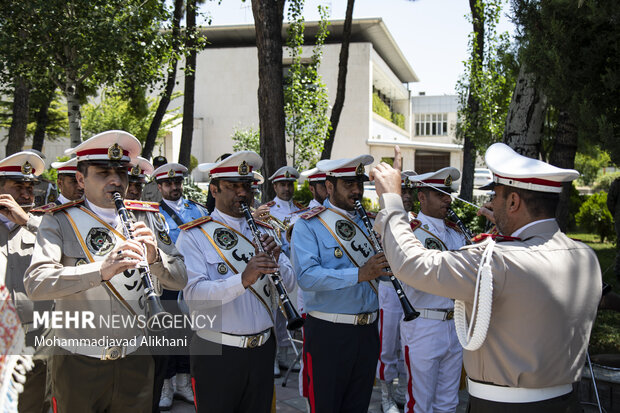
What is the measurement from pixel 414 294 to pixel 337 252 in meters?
1.00


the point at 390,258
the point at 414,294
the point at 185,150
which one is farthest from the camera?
the point at 185,150

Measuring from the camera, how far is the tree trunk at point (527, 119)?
20.6 feet

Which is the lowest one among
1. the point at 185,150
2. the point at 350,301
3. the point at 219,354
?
the point at 219,354

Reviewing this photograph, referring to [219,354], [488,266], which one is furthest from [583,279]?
[219,354]

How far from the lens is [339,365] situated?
4.19 m

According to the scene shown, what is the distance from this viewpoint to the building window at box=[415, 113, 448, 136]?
2504 inches

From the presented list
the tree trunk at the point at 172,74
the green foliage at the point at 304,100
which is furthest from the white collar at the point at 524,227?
the green foliage at the point at 304,100

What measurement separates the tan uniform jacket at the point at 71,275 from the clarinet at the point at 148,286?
23 cm

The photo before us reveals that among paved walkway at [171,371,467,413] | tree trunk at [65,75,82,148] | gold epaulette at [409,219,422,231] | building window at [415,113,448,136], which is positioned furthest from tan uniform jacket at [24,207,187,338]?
building window at [415,113,448,136]

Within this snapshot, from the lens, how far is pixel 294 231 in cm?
455

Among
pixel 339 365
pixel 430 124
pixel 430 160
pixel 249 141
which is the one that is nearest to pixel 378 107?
pixel 430 160

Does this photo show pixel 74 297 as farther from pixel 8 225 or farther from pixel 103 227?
pixel 8 225

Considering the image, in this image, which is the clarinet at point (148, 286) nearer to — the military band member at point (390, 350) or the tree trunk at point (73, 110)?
the military band member at point (390, 350)

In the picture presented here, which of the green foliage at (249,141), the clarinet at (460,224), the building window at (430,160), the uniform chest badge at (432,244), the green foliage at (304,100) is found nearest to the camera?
the uniform chest badge at (432,244)
